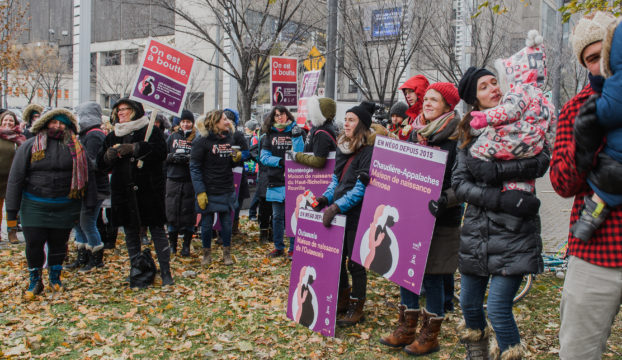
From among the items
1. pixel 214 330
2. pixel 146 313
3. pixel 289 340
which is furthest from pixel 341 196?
pixel 146 313

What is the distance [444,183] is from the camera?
4301 millimetres

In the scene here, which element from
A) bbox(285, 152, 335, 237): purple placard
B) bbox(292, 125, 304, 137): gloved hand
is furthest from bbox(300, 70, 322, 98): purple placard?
bbox(285, 152, 335, 237): purple placard

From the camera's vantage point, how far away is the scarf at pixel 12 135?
28.2 ft

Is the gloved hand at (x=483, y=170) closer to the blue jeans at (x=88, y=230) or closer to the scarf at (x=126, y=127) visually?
the scarf at (x=126, y=127)

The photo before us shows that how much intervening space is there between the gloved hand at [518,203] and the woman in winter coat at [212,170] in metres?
4.79

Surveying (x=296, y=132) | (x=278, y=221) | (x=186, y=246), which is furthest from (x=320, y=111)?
(x=186, y=246)

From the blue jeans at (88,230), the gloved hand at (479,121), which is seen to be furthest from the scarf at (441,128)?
the blue jeans at (88,230)

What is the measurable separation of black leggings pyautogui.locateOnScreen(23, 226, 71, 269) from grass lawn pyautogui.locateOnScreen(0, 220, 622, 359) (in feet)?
1.34

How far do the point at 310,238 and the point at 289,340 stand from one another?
93cm

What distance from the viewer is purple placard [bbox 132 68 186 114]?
21.4 ft

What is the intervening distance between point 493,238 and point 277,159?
5.09 m

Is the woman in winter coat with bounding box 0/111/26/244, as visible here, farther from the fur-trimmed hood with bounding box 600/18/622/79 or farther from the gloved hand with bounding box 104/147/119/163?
the fur-trimmed hood with bounding box 600/18/622/79

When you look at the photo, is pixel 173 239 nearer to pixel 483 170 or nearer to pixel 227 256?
pixel 227 256

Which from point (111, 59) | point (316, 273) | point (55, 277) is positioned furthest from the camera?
point (111, 59)
